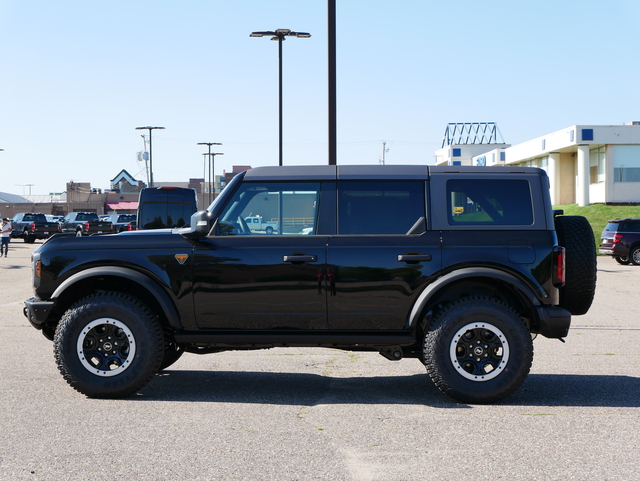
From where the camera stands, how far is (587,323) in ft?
38.2

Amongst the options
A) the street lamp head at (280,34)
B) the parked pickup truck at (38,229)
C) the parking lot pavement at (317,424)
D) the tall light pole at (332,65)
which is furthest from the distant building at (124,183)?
the parking lot pavement at (317,424)

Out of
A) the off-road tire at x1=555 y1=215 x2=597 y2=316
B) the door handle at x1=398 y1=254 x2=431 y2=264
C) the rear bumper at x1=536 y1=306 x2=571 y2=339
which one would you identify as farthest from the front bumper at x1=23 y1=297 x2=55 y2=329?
the off-road tire at x1=555 y1=215 x2=597 y2=316

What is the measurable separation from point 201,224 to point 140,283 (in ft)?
2.37

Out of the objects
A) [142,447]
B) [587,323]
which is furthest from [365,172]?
[587,323]

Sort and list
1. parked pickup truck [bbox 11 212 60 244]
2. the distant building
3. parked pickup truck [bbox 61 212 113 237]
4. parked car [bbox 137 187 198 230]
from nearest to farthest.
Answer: parked car [bbox 137 187 198 230] → parked pickup truck [bbox 61 212 113 237] → parked pickup truck [bbox 11 212 60 244] → the distant building

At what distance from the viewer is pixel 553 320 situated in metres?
6.49

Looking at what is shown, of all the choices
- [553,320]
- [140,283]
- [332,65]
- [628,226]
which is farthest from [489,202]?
[628,226]

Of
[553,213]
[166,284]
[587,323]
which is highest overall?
[553,213]

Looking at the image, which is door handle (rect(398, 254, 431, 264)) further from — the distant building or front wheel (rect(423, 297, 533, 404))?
the distant building

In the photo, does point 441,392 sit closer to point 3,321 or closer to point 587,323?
point 587,323

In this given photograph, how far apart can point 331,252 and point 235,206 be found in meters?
0.95

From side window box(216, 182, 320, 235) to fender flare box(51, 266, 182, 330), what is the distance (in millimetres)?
717

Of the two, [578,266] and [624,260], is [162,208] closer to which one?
[624,260]

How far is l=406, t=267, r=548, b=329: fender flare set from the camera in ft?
21.4
